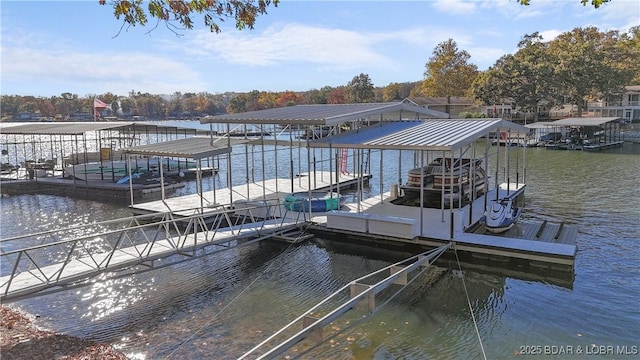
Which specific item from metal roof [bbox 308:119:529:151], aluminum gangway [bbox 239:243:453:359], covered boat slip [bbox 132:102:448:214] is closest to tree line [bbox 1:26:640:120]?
covered boat slip [bbox 132:102:448:214]

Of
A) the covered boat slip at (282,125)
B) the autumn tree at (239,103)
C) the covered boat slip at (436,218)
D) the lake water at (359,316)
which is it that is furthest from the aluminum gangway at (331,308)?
the autumn tree at (239,103)

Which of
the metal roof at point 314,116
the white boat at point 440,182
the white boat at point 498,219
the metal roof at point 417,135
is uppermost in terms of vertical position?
the metal roof at point 314,116

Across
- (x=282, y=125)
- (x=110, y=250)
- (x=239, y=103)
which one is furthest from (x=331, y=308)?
(x=239, y=103)

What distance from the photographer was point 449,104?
68.2m

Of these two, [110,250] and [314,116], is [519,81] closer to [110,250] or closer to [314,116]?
[314,116]

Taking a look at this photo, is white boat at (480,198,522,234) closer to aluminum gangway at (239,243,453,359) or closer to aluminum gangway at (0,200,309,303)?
aluminum gangway at (239,243,453,359)

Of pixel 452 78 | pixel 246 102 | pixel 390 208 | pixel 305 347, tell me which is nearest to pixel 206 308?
pixel 305 347

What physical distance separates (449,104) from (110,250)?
62.5 meters

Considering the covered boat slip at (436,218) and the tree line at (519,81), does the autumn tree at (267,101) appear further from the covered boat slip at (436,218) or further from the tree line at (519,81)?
the covered boat slip at (436,218)

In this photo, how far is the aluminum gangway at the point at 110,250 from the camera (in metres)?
7.90

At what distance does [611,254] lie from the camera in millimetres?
11758

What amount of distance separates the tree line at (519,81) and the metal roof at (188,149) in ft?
147

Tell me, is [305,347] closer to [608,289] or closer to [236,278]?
[236,278]

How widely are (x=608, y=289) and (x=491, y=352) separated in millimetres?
3935
